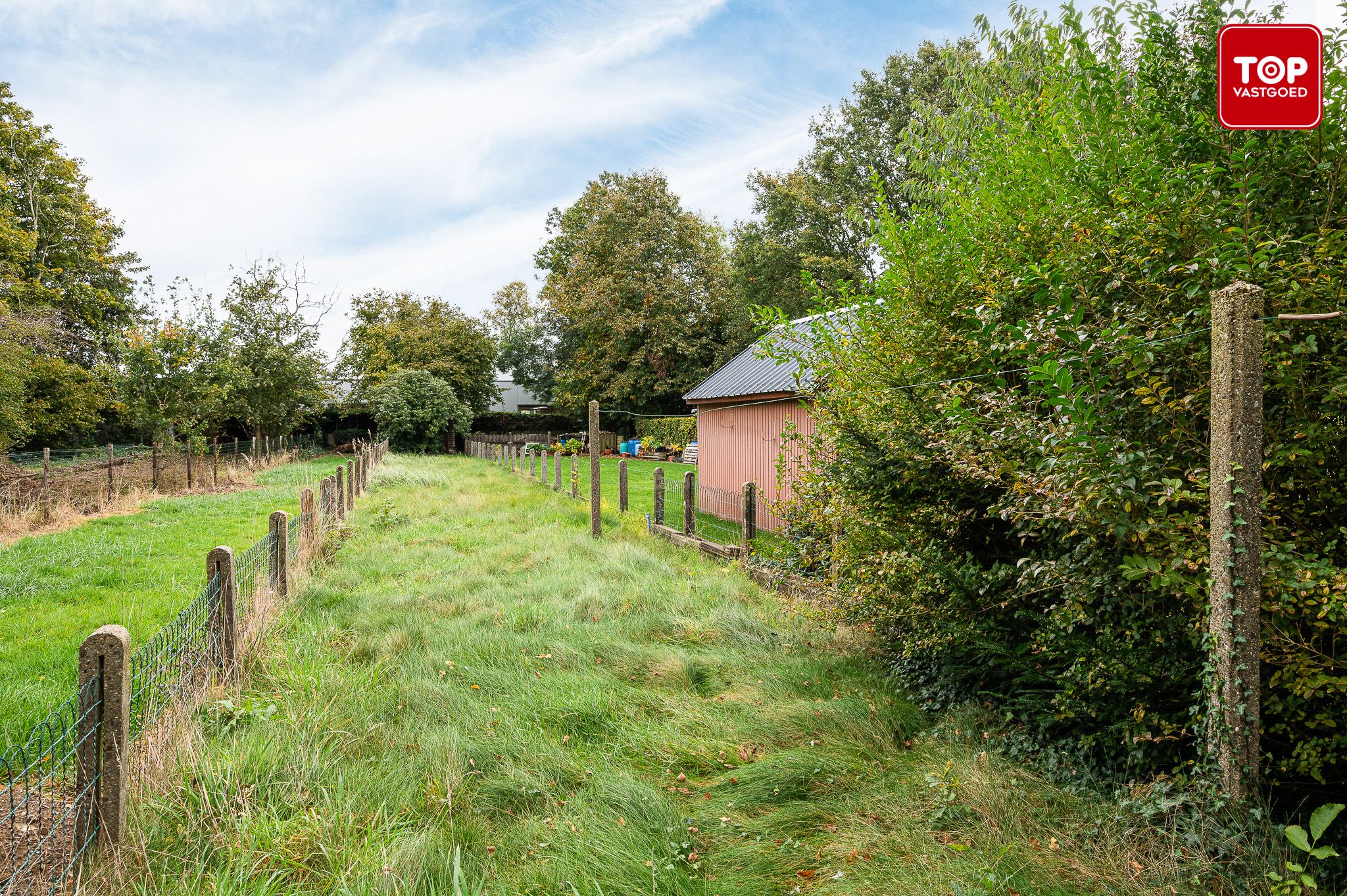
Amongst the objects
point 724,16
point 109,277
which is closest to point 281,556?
point 724,16

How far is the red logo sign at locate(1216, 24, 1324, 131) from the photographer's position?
2.45 metres

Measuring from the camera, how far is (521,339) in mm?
59781

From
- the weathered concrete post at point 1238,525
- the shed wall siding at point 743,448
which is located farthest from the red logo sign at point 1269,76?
the shed wall siding at point 743,448

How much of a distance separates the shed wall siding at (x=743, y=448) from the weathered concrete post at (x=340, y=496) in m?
6.19

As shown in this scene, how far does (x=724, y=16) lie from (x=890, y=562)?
9283 mm

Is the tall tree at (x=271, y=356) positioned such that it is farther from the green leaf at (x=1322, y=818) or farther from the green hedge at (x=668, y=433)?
the green leaf at (x=1322, y=818)

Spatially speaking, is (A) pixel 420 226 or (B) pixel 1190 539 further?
(A) pixel 420 226

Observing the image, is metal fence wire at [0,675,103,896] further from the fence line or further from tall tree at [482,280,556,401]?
tall tree at [482,280,556,401]

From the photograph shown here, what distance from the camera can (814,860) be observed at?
2.69 meters

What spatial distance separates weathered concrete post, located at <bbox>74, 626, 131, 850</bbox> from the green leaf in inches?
157

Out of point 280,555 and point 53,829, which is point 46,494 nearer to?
point 280,555

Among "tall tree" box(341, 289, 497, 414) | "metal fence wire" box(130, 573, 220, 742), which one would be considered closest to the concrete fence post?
"metal fence wire" box(130, 573, 220, 742)

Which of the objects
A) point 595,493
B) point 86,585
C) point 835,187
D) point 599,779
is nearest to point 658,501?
point 595,493

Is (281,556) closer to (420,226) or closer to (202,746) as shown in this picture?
(202,746)
